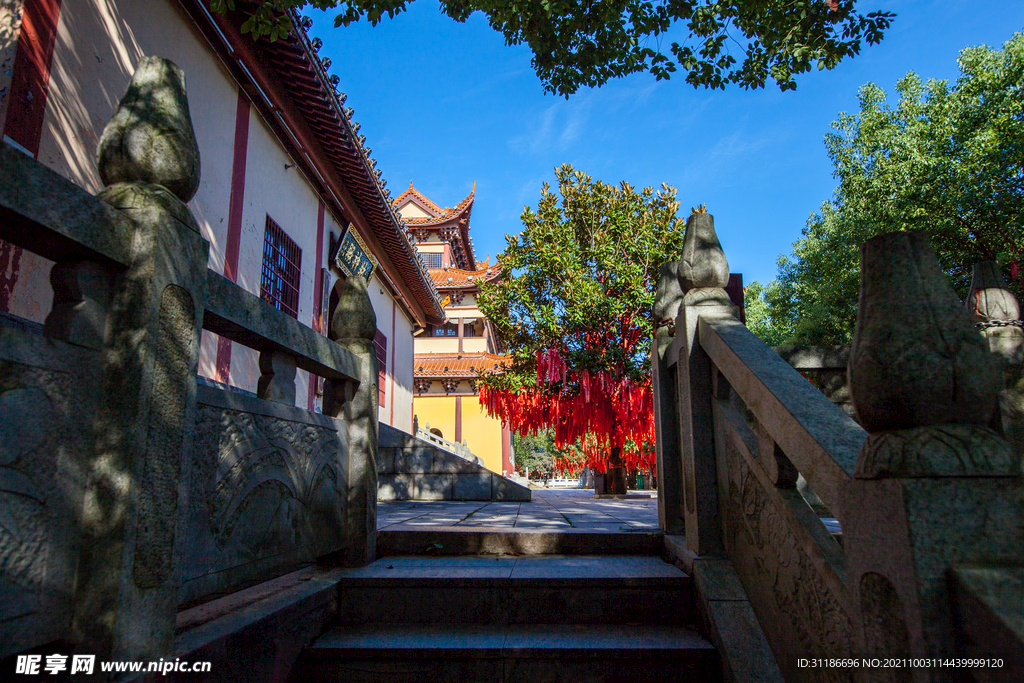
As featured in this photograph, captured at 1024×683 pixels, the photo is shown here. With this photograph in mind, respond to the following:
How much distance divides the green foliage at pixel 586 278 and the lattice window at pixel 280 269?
3542 millimetres

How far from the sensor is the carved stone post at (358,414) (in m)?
3.21

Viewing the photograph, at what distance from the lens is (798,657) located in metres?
1.98

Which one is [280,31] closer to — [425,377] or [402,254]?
[402,254]

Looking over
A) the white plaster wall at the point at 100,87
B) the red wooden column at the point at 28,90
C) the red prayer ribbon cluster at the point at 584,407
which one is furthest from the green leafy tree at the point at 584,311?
the red wooden column at the point at 28,90

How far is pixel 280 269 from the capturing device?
338 inches

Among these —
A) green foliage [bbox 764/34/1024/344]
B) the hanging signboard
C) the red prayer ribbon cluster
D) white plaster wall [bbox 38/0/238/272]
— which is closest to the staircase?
white plaster wall [bbox 38/0/238/272]

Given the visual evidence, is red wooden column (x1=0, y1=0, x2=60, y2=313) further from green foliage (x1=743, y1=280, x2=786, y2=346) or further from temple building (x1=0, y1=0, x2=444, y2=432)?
green foliage (x1=743, y1=280, x2=786, y2=346)

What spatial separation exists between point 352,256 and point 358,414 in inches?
328

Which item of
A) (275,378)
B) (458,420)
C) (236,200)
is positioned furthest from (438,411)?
(275,378)

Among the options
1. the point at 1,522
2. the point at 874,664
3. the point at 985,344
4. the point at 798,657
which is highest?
the point at 985,344

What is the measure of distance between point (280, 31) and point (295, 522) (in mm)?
4374

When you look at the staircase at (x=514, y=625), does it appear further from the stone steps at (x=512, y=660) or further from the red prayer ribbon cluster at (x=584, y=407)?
the red prayer ribbon cluster at (x=584, y=407)

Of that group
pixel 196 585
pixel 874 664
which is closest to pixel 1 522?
pixel 196 585

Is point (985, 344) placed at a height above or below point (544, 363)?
below
